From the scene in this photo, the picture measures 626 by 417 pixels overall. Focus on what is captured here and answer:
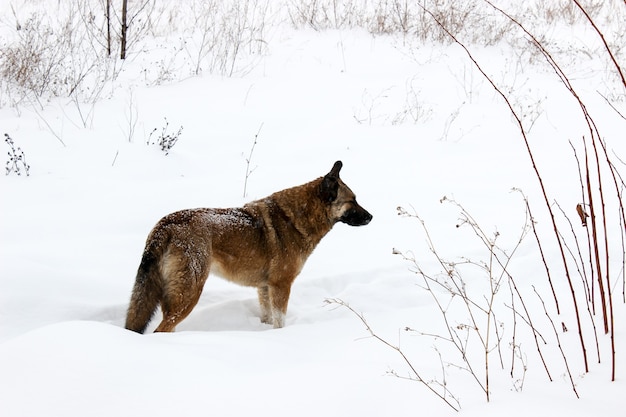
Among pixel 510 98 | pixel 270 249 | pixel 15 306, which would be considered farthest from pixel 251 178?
pixel 510 98

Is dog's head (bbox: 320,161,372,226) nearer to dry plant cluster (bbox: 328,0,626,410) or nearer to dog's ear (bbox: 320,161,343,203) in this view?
dog's ear (bbox: 320,161,343,203)

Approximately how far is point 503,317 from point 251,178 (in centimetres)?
397

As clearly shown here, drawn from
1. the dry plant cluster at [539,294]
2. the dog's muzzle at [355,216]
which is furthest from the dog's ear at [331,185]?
the dry plant cluster at [539,294]

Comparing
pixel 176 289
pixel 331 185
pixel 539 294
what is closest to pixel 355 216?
pixel 331 185

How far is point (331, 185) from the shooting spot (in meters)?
4.85

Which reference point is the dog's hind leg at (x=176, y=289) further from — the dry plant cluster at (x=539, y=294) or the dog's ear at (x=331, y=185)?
the dog's ear at (x=331, y=185)

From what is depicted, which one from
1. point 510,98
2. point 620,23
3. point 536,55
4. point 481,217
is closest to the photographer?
point 481,217

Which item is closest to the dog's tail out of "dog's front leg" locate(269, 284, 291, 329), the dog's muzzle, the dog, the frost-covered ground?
the dog

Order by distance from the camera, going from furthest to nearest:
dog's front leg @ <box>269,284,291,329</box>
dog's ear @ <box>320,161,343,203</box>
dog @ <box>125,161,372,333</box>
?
dog's ear @ <box>320,161,343,203</box> < dog's front leg @ <box>269,284,291,329</box> < dog @ <box>125,161,372,333</box>

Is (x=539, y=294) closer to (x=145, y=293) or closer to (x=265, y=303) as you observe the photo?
(x=265, y=303)

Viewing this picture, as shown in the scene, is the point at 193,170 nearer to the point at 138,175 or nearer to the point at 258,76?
the point at 138,175

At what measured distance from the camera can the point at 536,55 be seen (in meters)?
10.9

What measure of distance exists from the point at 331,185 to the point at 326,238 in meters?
1.34

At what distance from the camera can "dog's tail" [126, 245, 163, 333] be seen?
364cm
